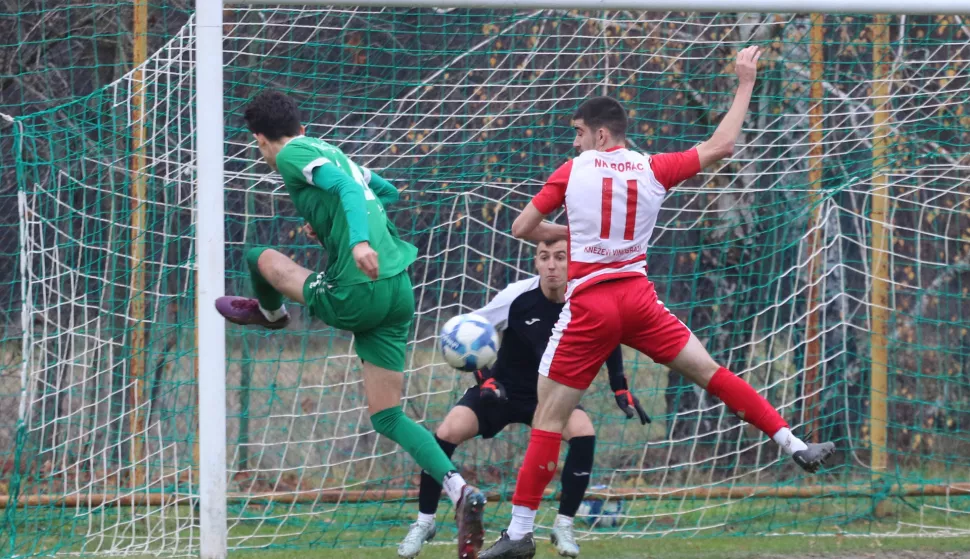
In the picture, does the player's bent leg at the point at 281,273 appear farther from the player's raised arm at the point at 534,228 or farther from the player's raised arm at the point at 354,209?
the player's raised arm at the point at 534,228

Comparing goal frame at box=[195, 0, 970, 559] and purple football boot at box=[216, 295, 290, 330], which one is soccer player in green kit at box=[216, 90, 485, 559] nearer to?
purple football boot at box=[216, 295, 290, 330]

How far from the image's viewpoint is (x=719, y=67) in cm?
765

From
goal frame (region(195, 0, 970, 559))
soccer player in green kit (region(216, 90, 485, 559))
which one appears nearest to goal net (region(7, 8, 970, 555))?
goal frame (region(195, 0, 970, 559))

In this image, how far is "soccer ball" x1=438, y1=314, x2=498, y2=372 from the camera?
484 centimetres

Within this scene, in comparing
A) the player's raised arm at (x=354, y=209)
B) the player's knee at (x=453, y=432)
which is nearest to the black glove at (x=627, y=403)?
the player's knee at (x=453, y=432)

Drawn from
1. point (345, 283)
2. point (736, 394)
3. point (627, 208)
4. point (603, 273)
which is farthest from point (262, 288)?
point (736, 394)

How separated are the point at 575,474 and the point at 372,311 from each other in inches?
59.8

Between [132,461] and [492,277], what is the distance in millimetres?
2789

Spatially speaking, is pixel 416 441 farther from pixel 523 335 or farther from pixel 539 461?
pixel 523 335

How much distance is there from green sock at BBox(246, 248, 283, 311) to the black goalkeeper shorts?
1.23m

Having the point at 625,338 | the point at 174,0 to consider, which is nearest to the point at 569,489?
the point at 625,338

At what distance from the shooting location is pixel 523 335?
565 centimetres

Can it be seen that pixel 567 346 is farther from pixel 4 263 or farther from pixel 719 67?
pixel 4 263

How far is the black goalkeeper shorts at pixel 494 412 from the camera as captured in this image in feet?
18.3
